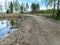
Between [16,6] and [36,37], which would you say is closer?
[36,37]

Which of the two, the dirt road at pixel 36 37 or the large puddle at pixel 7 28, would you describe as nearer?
the dirt road at pixel 36 37

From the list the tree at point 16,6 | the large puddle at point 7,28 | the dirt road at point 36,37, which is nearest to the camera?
the dirt road at point 36,37

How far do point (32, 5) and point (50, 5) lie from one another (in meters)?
59.6

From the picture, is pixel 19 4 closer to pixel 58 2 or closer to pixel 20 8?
pixel 20 8

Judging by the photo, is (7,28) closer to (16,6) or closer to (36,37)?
(36,37)

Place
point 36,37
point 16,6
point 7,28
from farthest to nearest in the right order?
point 16,6, point 7,28, point 36,37

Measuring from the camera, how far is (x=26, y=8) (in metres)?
101

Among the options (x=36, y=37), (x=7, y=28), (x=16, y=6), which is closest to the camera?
(x=36, y=37)

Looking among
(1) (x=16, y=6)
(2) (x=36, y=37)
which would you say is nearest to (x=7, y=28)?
(2) (x=36, y=37)

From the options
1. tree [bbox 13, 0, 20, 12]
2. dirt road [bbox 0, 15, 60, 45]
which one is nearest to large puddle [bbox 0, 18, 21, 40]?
dirt road [bbox 0, 15, 60, 45]

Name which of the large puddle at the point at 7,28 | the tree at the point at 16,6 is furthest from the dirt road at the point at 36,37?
the tree at the point at 16,6

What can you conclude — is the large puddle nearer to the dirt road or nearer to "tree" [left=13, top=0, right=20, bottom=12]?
the dirt road

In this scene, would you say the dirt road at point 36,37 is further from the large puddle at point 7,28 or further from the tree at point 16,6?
the tree at point 16,6

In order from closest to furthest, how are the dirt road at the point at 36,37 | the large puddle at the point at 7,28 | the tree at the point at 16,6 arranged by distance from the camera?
the dirt road at the point at 36,37 < the large puddle at the point at 7,28 < the tree at the point at 16,6
